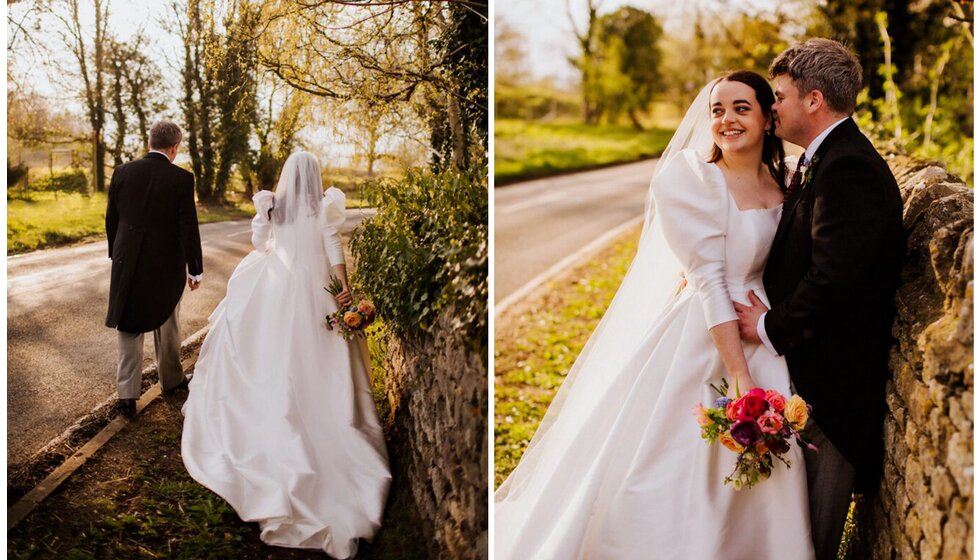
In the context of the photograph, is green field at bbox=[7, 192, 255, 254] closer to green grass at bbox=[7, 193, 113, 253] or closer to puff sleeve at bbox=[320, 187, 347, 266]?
green grass at bbox=[7, 193, 113, 253]

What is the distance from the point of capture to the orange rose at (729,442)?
265 centimetres

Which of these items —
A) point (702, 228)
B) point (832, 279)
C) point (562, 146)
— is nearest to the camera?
point (832, 279)

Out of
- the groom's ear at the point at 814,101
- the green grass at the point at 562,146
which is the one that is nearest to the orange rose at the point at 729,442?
the groom's ear at the point at 814,101

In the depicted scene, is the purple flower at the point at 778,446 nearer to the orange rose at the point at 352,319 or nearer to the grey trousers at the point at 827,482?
the grey trousers at the point at 827,482

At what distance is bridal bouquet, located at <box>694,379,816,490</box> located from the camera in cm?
262

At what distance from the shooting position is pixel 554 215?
1141cm

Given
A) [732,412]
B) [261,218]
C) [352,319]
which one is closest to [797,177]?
[732,412]

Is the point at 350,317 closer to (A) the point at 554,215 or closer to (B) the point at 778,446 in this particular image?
(B) the point at 778,446

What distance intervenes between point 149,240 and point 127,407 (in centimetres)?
62

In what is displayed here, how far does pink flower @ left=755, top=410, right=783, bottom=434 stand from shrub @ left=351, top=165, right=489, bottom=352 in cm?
93

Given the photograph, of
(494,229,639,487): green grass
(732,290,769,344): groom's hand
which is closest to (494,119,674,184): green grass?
(494,229,639,487): green grass

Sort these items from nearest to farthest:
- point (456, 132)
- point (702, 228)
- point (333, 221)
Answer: point (702, 228), point (456, 132), point (333, 221)

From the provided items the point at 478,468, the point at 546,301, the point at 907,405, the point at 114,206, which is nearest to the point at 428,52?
the point at 114,206

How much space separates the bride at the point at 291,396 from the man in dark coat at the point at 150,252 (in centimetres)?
17
